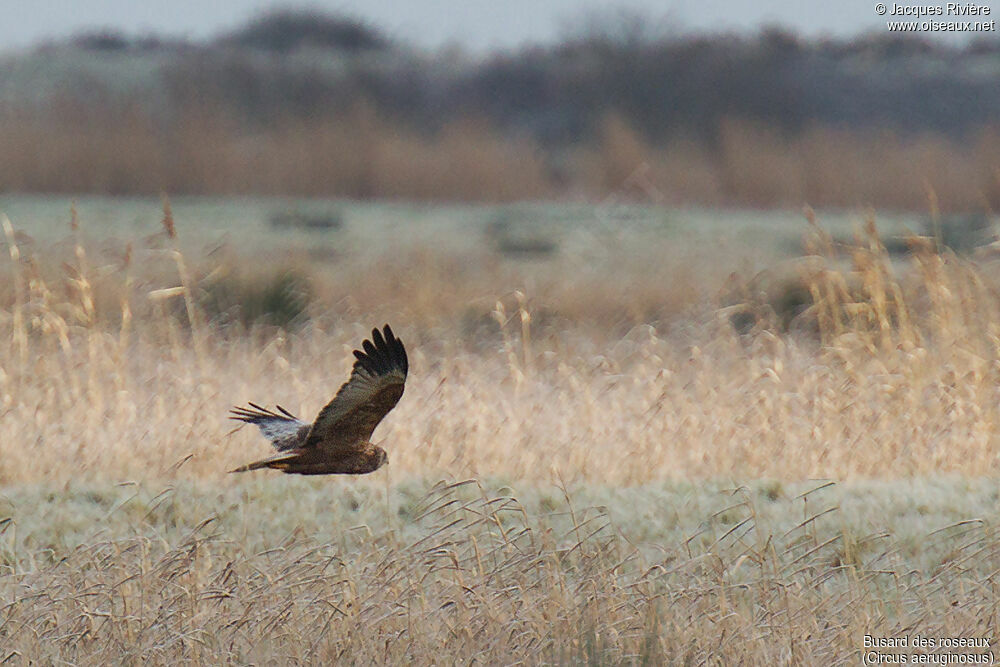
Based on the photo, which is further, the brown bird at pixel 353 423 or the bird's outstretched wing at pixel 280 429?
the bird's outstretched wing at pixel 280 429

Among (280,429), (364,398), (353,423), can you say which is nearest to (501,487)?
(280,429)

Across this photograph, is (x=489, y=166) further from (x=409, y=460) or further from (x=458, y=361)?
(x=409, y=460)

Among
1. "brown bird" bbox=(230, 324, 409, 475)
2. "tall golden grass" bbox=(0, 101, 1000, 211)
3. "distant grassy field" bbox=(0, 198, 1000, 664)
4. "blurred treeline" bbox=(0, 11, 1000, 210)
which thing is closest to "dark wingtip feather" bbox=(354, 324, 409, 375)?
"brown bird" bbox=(230, 324, 409, 475)

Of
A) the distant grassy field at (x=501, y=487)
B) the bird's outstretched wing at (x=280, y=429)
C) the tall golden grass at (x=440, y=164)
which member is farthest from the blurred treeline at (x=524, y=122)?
the bird's outstretched wing at (x=280, y=429)

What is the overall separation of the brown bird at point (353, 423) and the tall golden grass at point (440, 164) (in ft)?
38.7

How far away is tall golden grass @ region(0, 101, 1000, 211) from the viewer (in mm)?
15453

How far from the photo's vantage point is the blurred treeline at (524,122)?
1567 cm

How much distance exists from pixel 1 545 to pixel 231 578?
90cm

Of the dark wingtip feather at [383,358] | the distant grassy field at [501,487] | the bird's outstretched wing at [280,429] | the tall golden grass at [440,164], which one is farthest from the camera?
the tall golden grass at [440,164]

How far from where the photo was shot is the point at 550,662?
146 inches

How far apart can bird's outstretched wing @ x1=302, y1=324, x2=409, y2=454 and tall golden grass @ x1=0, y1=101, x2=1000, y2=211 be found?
38.9ft

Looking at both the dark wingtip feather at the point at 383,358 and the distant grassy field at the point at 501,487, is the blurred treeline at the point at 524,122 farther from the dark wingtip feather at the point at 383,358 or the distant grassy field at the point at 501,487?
the dark wingtip feather at the point at 383,358

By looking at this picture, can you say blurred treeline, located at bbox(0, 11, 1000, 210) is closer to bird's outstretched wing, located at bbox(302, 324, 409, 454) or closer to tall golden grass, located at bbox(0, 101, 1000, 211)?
tall golden grass, located at bbox(0, 101, 1000, 211)

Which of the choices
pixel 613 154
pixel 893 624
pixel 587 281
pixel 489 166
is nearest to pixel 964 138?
pixel 613 154
